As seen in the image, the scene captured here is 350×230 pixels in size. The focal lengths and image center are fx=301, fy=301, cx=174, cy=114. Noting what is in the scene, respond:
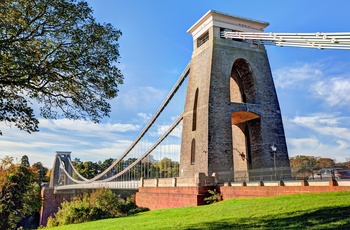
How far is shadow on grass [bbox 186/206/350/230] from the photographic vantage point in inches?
232

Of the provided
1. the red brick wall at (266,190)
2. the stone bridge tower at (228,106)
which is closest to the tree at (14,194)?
the red brick wall at (266,190)

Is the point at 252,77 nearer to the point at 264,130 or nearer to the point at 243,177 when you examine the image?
the point at 264,130

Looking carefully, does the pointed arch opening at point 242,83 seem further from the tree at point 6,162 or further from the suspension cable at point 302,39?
the tree at point 6,162

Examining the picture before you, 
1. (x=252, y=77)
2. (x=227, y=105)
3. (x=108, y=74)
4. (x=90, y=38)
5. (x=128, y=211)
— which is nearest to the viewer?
(x=90, y=38)

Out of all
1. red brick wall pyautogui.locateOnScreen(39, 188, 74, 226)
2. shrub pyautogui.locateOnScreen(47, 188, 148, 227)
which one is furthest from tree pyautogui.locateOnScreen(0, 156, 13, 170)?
red brick wall pyautogui.locateOnScreen(39, 188, 74, 226)

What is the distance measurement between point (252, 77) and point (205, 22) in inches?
232

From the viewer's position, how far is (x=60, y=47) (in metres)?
7.71

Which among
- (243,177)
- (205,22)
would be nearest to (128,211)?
(243,177)

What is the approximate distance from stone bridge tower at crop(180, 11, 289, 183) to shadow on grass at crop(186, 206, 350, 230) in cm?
1288

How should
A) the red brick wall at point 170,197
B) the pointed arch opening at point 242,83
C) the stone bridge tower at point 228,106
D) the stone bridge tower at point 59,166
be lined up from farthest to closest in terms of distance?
the stone bridge tower at point 59,166 < the pointed arch opening at point 242,83 < the stone bridge tower at point 228,106 < the red brick wall at point 170,197

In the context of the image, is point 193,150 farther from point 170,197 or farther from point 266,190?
point 266,190

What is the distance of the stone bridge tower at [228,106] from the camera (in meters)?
21.8

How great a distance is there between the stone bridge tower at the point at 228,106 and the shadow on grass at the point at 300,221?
1288 centimetres

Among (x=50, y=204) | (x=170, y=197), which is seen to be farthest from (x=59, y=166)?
(x=170, y=197)
